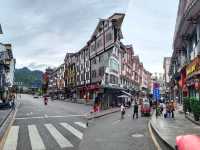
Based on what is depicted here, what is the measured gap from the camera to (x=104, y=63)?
71688 millimetres

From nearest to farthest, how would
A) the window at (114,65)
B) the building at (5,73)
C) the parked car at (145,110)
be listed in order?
the parked car at (145,110) → the building at (5,73) → the window at (114,65)

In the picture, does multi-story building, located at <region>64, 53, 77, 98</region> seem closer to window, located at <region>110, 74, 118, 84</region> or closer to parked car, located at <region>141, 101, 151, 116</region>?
window, located at <region>110, 74, 118, 84</region>

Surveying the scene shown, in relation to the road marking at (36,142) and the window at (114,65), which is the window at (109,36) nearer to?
the window at (114,65)

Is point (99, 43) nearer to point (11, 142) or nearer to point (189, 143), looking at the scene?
point (11, 142)

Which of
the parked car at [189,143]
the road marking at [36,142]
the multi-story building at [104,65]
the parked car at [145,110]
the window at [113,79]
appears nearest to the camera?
the parked car at [189,143]

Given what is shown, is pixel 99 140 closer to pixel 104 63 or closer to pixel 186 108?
pixel 186 108

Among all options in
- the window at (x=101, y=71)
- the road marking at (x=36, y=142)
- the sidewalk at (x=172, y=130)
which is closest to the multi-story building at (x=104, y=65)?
the window at (x=101, y=71)

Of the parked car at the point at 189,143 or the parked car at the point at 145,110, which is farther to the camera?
the parked car at the point at 145,110

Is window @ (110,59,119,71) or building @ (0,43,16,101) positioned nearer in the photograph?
building @ (0,43,16,101)

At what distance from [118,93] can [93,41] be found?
43.9ft

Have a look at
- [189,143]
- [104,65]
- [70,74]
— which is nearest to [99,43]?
[104,65]

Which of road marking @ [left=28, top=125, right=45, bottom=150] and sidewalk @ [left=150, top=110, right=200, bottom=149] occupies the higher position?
sidewalk @ [left=150, top=110, right=200, bottom=149]

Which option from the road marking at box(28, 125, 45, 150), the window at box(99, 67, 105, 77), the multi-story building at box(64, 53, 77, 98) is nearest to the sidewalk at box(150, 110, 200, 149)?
the road marking at box(28, 125, 45, 150)

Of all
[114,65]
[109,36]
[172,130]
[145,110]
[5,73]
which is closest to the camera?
[172,130]
